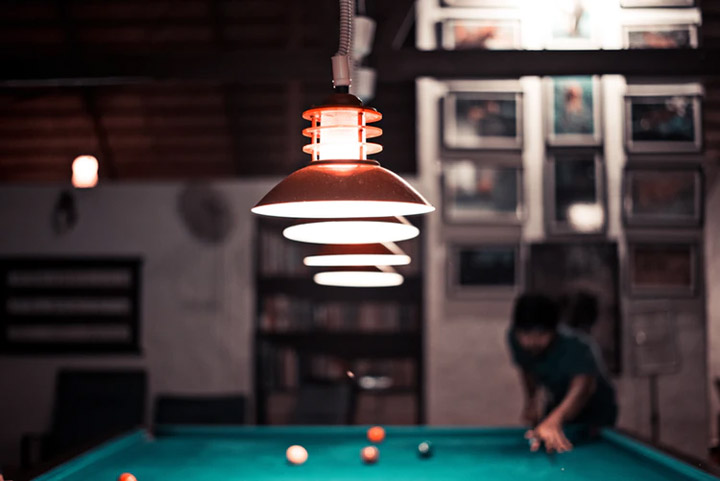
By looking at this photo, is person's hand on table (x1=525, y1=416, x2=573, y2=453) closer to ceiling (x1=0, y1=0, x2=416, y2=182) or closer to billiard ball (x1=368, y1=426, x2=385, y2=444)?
billiard ball (x1=368, y1=426, x2=385, y2=444)

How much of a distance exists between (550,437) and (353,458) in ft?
2.75

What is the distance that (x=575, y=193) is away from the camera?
5.90m

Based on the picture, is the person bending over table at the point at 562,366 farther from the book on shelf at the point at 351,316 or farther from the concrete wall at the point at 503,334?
the book on shelf at the point at 351,316

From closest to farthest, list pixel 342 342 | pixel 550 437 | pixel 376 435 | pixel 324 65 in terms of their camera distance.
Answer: pixel 550 437 → pixel 376 435 → pixel 324 65 → pixel 342 342

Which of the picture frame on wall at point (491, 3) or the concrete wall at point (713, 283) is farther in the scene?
the concrete wall at point (713, 283)

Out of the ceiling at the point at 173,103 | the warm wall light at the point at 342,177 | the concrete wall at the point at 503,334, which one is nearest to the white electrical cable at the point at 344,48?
the warm wall light at the point at 342,177

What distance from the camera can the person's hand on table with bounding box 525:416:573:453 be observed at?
11.6ft

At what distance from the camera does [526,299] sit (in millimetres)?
4160

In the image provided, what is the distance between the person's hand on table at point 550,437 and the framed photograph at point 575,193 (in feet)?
7.87

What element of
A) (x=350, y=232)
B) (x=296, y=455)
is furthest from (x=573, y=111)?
(x=350, y=232)

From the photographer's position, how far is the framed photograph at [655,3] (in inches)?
229

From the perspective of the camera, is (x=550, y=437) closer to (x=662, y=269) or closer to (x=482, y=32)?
(x=662, y=269)

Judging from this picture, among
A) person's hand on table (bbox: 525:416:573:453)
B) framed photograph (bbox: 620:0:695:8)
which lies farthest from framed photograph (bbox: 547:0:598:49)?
person's hand on table (bbox: 525:416:573:453)

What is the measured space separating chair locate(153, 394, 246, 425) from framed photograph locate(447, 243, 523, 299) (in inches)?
67.8
